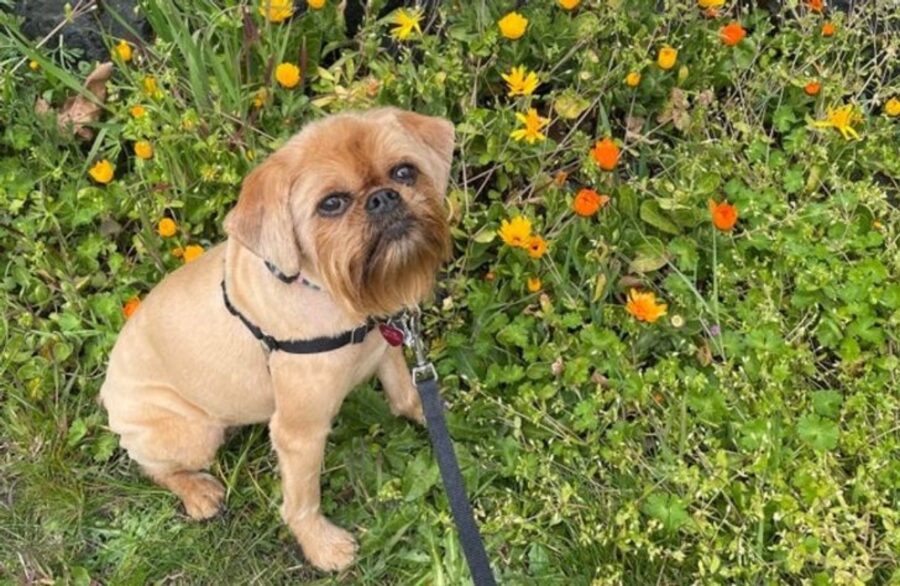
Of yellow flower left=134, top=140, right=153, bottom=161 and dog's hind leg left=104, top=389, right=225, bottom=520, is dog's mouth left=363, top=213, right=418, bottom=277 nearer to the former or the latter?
dog's hind leg left=104, top=389, right=225, bottom=520

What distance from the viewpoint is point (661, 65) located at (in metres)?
3.64

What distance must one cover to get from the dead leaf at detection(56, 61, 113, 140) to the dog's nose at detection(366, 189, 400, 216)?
7.03 feet

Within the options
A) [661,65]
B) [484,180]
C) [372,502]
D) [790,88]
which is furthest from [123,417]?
[790,88]

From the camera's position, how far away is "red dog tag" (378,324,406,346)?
287cm

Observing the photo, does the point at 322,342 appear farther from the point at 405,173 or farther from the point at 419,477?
the point at 419,477

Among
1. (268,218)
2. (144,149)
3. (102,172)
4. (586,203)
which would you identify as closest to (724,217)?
(586,203)

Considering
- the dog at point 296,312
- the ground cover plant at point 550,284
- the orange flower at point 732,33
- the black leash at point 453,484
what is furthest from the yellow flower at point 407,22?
the black leash at point 453,484

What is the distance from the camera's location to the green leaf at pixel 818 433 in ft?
9.86

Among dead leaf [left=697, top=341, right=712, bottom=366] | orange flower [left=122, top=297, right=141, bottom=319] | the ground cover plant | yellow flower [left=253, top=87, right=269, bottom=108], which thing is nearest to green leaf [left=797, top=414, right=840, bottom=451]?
the ground cover plant

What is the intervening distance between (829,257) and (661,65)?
0.95 meters

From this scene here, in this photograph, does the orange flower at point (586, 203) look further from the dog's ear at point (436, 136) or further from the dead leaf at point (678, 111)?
the dead leaf at point (678, 111)

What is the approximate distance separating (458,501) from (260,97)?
6.60ft

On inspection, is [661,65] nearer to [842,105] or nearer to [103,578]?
[842,105]

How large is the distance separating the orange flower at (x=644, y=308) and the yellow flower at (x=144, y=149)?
1.94 metres
